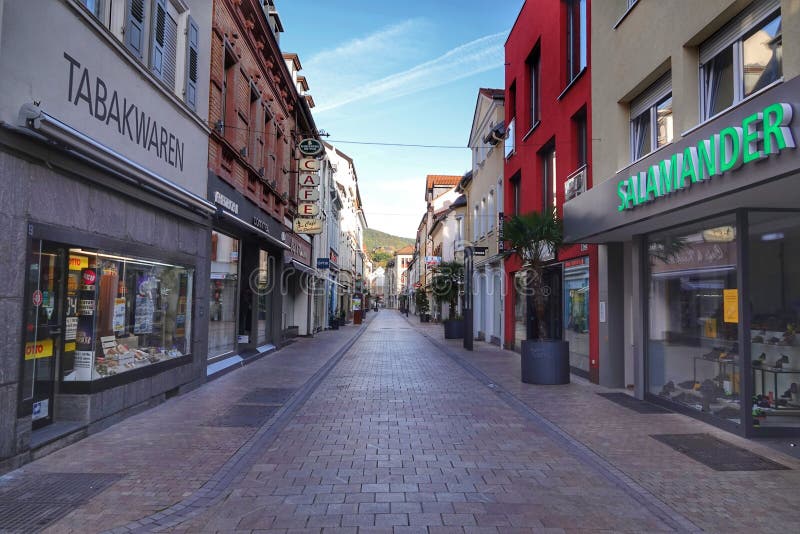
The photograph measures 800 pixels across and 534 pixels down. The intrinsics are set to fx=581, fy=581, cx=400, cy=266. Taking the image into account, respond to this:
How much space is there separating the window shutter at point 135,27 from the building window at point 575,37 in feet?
28.2

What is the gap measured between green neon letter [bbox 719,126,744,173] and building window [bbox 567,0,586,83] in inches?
270

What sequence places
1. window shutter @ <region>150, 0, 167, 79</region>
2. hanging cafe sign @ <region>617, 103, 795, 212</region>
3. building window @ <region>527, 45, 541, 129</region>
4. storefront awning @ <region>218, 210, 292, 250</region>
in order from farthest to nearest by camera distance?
building window @ <region>527, 45, 541, 129</region> < storefront awning @ <region>218, 210, 292, 250</region> < window shutter @ <region>150, 0, 167, 79</region> < hanging cafe sign @ <region>617, 103, 795, 212</region>

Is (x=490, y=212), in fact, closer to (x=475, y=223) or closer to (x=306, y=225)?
(x=475, y=223)

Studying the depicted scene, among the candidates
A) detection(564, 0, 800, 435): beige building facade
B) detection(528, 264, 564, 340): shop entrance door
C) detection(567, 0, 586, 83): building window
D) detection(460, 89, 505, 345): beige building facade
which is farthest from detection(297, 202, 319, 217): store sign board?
detection(564, 0, 800, 435): beige building facade

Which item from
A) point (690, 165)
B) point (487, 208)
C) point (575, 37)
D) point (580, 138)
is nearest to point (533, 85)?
point (575, 37)

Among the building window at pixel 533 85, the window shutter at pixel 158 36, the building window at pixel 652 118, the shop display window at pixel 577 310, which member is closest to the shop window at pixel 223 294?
the window shutter at pixel 158 36

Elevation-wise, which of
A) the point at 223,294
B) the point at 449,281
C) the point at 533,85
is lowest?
A: the point at 223,294

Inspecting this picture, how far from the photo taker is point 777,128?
5.24 metres

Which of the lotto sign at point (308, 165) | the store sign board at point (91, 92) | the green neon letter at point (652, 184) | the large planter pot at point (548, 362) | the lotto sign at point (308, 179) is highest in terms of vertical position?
the lotto sign at point (308, 165)

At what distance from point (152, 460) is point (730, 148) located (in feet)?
21.7

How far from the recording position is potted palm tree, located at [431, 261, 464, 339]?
Answer: 2448cm

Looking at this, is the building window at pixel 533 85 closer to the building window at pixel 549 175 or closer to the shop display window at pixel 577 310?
the building window at pixel 549 175

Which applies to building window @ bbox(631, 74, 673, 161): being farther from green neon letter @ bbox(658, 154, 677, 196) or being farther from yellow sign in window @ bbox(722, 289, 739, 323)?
yellow sign in window @ bbox(722, 289, 739, 323)

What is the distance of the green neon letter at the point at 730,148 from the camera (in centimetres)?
581
